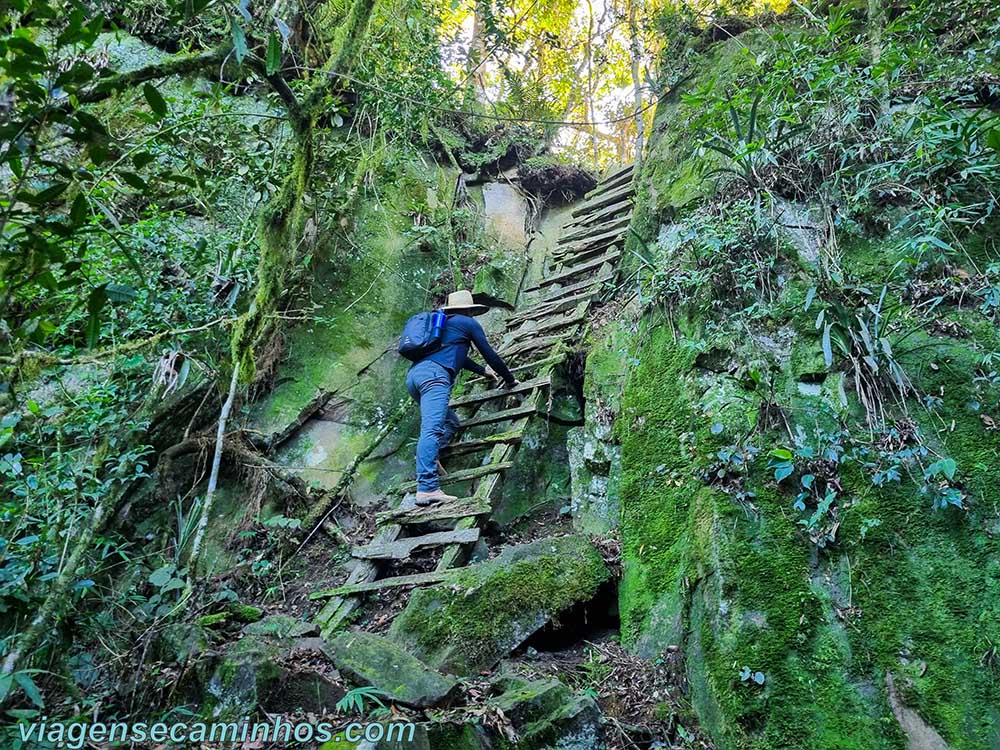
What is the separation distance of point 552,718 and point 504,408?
3242 mm

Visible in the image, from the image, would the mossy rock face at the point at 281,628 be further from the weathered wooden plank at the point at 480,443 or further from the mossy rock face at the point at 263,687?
the weathered wooden plank at the point at 480,443

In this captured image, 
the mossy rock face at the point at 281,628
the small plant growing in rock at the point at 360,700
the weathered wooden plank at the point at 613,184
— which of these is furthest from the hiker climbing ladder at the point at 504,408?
the small plant growing in rock at the point at 360,700

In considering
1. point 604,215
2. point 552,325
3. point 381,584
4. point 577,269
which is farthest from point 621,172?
point 381,584

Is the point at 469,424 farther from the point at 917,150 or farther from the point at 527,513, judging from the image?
the point at 917,150

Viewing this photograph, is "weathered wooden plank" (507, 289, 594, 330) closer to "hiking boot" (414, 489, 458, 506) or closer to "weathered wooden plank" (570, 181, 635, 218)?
"weathered wooden plank" (570, 181, 635, 218)

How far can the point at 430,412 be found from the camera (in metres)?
5.04

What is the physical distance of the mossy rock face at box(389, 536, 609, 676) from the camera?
3461mm

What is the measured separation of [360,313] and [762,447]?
4.71m

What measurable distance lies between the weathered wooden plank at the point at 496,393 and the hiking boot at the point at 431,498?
3.98 ft

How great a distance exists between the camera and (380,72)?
291 inches

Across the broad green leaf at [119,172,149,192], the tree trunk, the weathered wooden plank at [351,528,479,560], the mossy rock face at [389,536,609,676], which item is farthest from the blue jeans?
the tree trunk

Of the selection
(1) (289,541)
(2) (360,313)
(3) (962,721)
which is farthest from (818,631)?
(2) (360,313)

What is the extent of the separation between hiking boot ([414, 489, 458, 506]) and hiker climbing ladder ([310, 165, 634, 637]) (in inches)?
1.6

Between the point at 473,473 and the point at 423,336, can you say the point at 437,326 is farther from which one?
the point at 473,473
